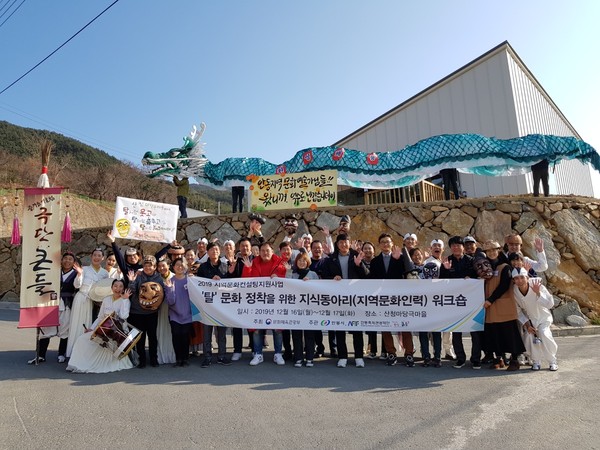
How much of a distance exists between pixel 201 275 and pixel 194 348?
1.12 metres

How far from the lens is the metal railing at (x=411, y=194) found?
11.5m

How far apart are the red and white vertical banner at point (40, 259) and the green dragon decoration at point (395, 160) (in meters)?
4.78

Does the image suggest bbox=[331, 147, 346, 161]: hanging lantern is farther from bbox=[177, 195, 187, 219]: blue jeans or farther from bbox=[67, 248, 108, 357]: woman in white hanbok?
bbox=[67, 248, 108, 357]: woman in white hanbok

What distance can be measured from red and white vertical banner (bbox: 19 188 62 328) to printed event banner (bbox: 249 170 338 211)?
5.20m

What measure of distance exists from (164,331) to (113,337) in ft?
2.31

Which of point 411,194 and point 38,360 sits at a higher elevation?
point 411,194

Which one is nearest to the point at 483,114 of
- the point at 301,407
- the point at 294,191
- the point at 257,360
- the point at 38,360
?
the point at 294,191

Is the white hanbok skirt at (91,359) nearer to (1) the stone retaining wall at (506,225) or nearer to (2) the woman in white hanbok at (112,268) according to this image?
(2) the woman in white hanbok at (112,268)

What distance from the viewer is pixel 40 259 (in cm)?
573

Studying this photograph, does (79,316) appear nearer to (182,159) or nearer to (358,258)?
(358,258)

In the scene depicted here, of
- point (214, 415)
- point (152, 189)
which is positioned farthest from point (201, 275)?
point (152, 189)

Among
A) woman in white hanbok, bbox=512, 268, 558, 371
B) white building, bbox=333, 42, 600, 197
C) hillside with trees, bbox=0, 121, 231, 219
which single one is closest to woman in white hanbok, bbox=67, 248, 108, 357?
woman in white hanbok, bbox=512, 268, 558, 371

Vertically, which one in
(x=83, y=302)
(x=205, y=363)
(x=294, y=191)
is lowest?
(x=205, y=363)

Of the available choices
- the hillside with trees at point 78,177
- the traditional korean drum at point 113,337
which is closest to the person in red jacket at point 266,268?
the traditional korean drum at point 113,337
